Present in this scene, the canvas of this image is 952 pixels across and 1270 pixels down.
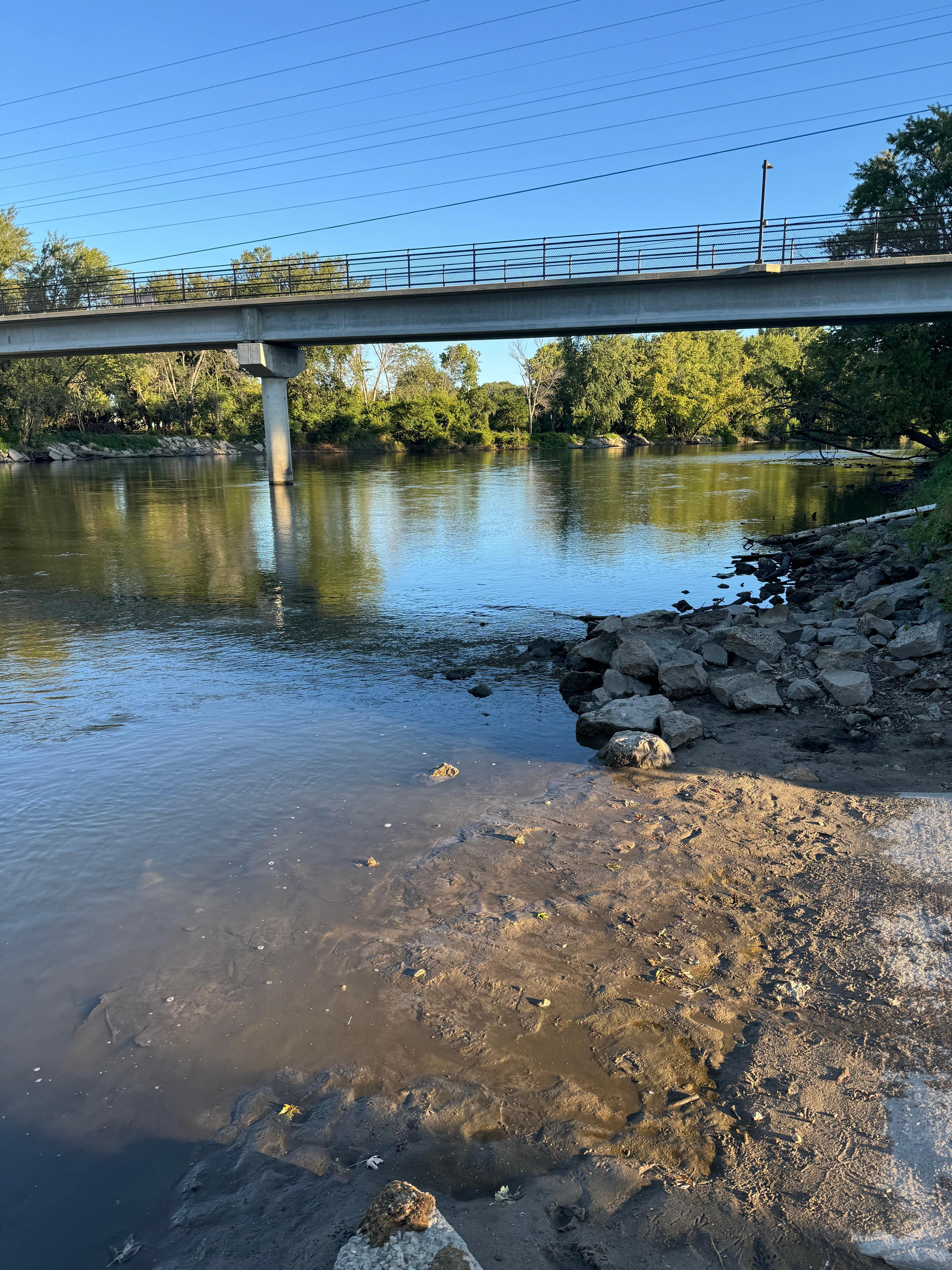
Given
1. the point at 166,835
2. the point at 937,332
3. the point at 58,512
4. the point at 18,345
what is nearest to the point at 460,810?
the point at 166,835

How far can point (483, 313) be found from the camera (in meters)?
41.9

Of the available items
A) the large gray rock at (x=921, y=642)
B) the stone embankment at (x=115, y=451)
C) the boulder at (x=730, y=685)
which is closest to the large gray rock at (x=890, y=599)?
the large gray rock at (x=921, y=642)

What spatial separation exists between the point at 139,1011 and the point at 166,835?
2561 mm

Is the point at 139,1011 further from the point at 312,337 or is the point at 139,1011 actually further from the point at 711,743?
the point at 312,337

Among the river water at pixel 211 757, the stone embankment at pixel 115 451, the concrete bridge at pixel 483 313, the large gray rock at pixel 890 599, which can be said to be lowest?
the river water at pixel 211 757

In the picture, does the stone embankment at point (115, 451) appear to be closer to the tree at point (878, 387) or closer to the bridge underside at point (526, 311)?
the bridge underside at point (526, 311)

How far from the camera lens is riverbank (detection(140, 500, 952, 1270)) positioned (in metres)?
3.80

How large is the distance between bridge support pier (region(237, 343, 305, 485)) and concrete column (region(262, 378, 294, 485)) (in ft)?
0.06

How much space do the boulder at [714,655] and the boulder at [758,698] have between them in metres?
1.31

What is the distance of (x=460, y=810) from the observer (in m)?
8.24

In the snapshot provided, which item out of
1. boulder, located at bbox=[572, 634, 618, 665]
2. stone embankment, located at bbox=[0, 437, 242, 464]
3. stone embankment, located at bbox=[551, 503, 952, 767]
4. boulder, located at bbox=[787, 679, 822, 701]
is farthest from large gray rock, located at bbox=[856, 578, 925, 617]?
stone embankment, located at bbox=[0, 437, 242, 464]

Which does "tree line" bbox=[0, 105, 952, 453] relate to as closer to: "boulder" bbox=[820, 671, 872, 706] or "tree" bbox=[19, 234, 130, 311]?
"tree" bbox=[19, 234, 130, 311]

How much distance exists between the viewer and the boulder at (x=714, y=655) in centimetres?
1234

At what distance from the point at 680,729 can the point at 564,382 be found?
366ft
